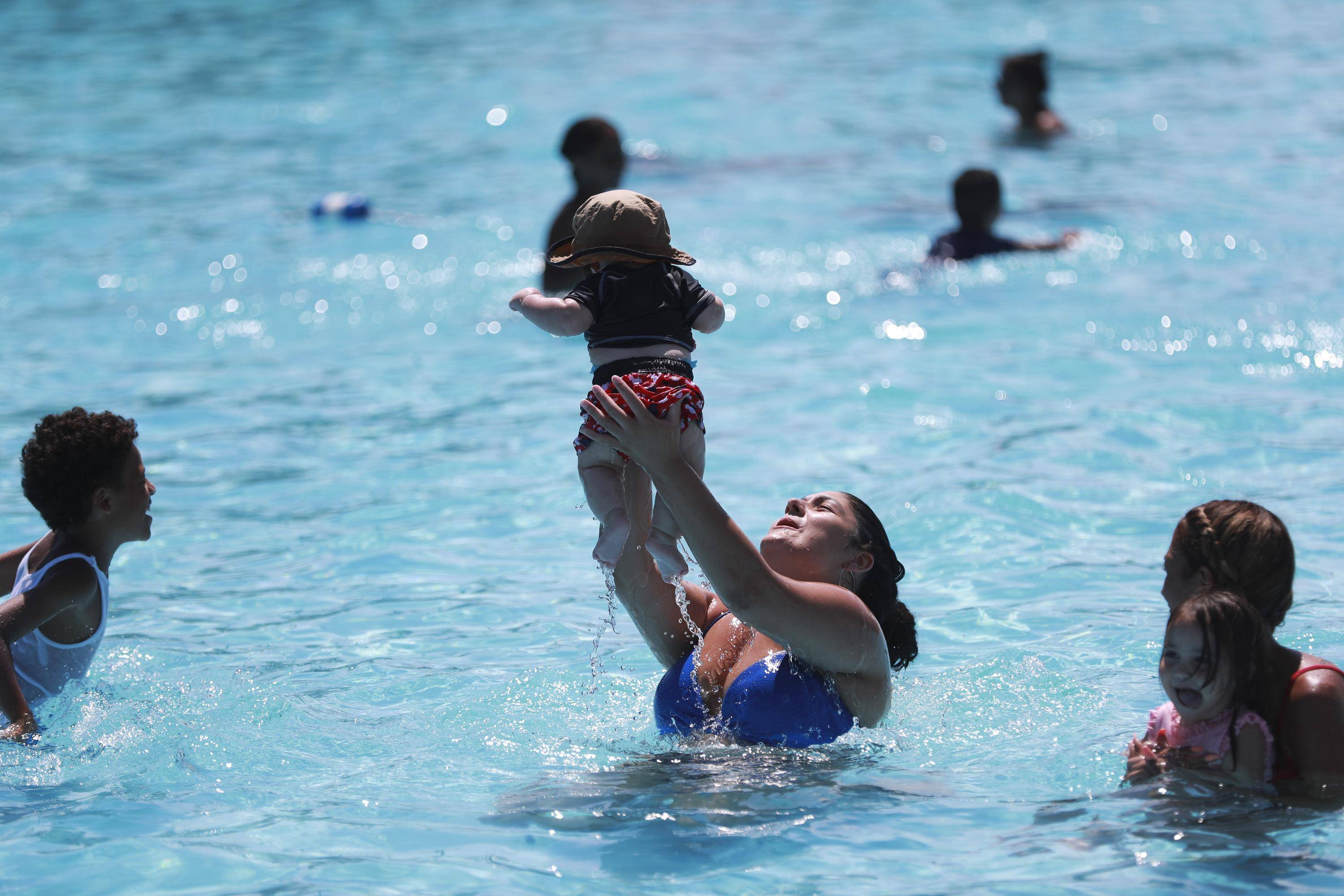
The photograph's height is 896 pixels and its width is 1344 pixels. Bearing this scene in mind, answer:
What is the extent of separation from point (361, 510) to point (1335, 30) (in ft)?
57.5

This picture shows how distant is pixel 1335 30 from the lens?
19547mm

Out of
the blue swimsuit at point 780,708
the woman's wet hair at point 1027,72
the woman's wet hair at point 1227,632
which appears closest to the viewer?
the woman's wet hair at point 1227,632

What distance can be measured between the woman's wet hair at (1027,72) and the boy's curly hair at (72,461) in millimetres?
12431

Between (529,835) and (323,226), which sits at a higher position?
(323,226)

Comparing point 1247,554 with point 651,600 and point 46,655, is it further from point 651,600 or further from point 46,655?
point 46,655

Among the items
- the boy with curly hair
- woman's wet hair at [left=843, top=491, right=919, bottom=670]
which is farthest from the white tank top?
woman's wet hair at [left=843, top=491, right=919, bottom=670]

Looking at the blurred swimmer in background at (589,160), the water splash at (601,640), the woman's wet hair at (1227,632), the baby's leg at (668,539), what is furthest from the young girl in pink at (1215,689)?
the blurred swimmer in background at (589,160)

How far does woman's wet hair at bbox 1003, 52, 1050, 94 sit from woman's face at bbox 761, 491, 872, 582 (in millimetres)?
12086

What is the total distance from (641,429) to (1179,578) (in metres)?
1.32

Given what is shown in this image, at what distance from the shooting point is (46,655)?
14.7ft

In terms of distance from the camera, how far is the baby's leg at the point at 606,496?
359 centimetres

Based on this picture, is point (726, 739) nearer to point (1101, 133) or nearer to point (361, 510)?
point (361, 510)

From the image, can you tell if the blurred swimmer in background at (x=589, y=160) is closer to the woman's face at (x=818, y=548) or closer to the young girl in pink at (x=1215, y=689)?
the woman's face at (x=818, y=548)

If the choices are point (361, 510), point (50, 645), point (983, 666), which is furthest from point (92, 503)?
point (983, 666)
